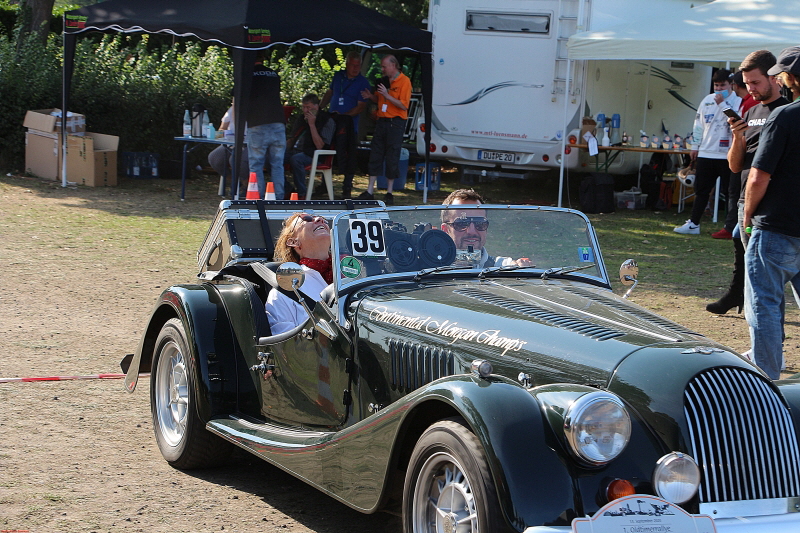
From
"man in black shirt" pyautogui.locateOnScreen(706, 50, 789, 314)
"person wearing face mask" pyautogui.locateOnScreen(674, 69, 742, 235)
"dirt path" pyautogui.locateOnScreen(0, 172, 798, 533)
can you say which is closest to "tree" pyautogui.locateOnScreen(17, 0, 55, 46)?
"dirt path" pyautogui.locateOnScreen(0, 172, 798, 533)

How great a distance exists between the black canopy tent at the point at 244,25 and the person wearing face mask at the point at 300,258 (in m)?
8.06

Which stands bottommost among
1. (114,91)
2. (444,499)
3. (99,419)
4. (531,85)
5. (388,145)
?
(99,419)

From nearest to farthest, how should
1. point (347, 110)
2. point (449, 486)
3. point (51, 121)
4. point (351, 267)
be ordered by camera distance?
point (449, 486), point (351, 267), point (51, 121), point (347, 110)

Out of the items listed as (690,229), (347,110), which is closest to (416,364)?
(690,229)

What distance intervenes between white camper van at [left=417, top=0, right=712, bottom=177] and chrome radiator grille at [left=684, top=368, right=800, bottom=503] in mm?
11418

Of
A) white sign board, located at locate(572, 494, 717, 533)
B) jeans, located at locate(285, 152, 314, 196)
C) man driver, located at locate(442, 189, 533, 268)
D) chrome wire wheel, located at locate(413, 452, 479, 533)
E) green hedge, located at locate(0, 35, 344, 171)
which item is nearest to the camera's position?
white sign board, located at locate(572, 494, 717, 533)

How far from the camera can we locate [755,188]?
5484 millimetres

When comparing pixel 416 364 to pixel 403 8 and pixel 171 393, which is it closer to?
pixel 171 393

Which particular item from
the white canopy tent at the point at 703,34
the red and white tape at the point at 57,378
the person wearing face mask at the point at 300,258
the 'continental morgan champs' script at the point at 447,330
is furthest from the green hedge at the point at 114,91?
the 'continental morgan champs' script at the point at 447,330

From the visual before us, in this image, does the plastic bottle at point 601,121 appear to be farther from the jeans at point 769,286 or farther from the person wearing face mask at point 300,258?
the person wearing face mask at point 300,258

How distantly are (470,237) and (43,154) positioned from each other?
1280 cm

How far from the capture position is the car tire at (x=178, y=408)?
4.82 m

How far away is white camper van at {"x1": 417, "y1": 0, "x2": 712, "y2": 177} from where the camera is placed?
1494 centimetres

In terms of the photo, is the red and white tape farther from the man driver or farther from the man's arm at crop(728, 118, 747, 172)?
the man's arm at crop(728, 118, 747, 172)
